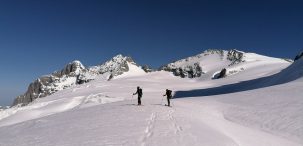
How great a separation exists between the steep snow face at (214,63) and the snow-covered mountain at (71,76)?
2040cm

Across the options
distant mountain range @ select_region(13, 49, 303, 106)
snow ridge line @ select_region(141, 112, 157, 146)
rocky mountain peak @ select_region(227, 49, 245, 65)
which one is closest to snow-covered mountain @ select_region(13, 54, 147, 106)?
distant mountain range @ select_region(13, 49, 303, 106)

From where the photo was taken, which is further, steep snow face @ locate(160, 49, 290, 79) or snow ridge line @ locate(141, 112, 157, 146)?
steep snow face @ locate(160, 49, 290, 79)

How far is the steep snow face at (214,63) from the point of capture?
436 ft

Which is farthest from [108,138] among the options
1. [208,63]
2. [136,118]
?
[208,63]

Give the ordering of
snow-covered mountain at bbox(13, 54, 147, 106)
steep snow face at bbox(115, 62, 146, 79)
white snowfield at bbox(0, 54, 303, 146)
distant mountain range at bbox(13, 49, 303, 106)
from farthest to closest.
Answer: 1. snow-covered mountain at bbox(13, 54, 147, 106)
2. steep snow face at bbox(115, 62, 146, 79)
3. distant mountain range at bbox(13, 49, 303, 106)
4. white snowfield at bbox(0, 54, 303, 146)

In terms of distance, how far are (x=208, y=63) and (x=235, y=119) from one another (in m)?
123

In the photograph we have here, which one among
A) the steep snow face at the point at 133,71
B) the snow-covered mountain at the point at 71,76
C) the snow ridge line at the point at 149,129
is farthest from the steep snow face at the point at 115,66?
the snow ridge line at the point at 149,129

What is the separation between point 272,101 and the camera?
1359 inches

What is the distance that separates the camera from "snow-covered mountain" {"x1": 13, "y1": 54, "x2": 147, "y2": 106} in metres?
166

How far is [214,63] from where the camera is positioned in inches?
5925

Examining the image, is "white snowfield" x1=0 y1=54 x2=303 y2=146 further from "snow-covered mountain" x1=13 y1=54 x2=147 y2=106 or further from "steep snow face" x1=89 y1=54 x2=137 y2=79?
"steep snow face" x1=89 y1=54 x2=137 y2=79

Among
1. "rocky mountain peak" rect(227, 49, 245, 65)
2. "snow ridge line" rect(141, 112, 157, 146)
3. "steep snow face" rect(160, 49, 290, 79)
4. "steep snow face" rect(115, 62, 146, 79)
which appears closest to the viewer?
"snow ridge line" rect(141, 112, 157, 146)

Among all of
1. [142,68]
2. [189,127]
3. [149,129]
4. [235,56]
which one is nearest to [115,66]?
[142,68]

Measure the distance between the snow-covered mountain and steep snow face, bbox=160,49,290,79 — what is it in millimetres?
20396
